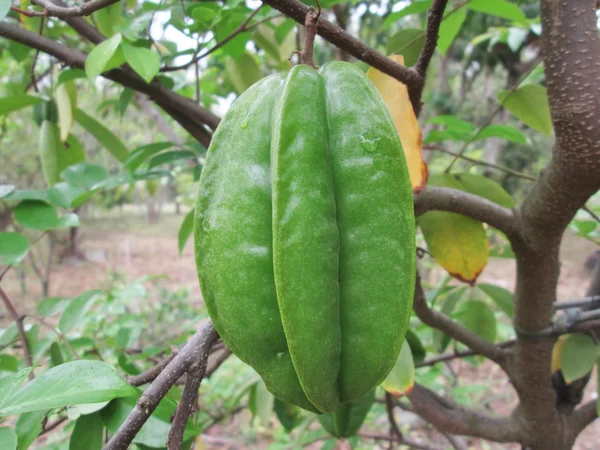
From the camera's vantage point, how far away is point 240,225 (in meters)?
0.57

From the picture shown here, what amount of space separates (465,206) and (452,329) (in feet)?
1.49

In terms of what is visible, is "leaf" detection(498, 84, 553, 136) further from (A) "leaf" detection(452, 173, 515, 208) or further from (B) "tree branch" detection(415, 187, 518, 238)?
(B) "tree branch" detection(415, 187, 518, 238)

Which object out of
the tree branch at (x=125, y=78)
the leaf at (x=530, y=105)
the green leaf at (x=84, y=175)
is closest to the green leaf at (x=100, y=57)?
the tree branch at (x=125, y=78)

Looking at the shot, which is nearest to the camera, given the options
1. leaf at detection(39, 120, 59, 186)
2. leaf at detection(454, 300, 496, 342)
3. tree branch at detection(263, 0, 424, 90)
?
tree branch at detection(263, 0, 424, 90)

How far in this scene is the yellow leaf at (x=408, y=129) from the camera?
81cm

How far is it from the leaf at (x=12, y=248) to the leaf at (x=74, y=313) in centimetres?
17

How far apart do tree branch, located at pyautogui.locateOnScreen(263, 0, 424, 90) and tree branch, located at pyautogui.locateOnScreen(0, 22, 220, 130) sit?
0.61m

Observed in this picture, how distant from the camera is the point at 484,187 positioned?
129cm

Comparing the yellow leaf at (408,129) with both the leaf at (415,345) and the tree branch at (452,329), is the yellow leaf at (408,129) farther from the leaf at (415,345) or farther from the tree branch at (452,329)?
the leaf at (415,345)

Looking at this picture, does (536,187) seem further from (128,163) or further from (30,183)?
(30,183)

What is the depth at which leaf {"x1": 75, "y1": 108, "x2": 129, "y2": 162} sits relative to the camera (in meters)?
1.57

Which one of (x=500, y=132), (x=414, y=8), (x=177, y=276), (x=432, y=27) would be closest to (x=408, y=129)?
(x=432, y=27)

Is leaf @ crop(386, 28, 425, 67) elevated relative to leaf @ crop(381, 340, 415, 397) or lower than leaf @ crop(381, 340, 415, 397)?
elevated

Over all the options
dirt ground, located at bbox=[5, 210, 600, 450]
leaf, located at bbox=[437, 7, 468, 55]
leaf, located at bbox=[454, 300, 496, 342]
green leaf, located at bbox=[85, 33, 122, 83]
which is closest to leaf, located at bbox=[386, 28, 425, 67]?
leaf, located at bbox=[437, 7, 468, 55]
